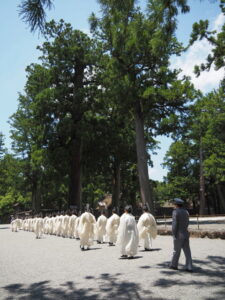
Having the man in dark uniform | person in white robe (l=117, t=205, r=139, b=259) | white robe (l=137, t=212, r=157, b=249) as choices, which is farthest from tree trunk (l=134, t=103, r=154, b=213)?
the man in dark uniform

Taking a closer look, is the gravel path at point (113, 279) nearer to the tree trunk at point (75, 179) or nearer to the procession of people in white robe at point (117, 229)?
the procession of people in white robe at point (117, 229)

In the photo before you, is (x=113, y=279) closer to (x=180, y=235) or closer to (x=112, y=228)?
(x=180, y=235)

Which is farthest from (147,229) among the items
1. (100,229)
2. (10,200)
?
(10,200)

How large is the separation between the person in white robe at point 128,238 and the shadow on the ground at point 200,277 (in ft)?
5.92

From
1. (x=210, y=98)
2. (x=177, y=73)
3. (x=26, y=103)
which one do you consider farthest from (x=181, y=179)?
(x=177, y=73)

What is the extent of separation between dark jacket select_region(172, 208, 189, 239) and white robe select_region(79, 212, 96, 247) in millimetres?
6266

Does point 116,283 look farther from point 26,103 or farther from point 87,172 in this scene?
point 26,103

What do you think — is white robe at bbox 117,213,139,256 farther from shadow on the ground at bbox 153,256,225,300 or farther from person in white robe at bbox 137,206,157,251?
shadow on the ground at bbox 153,256,225,300

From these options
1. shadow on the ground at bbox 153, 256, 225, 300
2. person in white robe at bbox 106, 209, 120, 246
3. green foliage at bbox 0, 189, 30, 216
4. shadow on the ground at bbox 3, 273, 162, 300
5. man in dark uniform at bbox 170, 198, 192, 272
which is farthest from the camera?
green foliage at bbox 0, 189, 30, 216

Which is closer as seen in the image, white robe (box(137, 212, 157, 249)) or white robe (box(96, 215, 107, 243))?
white robe (box(137, 212, 157, 249))

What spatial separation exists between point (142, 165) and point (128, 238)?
46.0ft

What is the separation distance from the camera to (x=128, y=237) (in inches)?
425

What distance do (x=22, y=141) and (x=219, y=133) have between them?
27.2 meters

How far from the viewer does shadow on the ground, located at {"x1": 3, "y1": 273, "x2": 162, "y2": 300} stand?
236 inches
